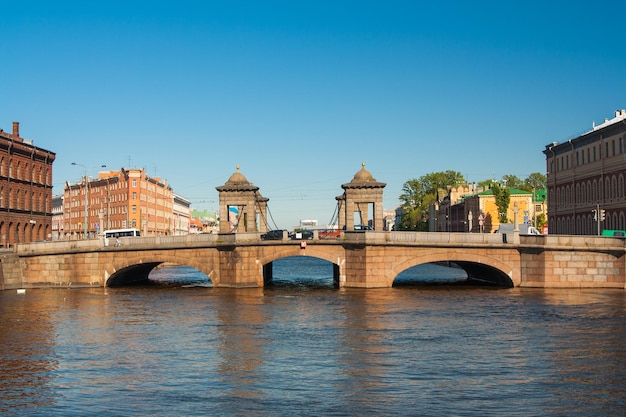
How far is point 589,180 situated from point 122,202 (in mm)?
98829

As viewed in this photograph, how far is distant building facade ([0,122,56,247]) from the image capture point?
325ft

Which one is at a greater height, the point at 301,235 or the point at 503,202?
the point at 503,202

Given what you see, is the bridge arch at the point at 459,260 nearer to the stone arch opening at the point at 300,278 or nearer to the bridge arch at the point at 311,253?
the bridge arch at the point at 311,253

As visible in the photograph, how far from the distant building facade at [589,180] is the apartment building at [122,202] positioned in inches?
3021

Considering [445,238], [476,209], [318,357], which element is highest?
[476,209]

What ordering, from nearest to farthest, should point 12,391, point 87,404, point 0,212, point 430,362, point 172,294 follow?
point 87,404
point 12,391
point 430,362
point 172,294
point 0,212

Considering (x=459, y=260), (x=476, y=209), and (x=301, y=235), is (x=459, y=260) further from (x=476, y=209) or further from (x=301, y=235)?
(x=476, y=209)

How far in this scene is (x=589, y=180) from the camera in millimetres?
100812

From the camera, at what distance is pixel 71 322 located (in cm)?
5278

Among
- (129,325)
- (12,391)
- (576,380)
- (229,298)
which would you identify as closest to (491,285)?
(229,298)

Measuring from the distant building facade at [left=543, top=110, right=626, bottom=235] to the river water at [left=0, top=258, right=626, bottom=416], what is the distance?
29.9m

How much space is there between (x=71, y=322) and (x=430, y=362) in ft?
Answer: 85.2

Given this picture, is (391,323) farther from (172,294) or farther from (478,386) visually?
(172,294)

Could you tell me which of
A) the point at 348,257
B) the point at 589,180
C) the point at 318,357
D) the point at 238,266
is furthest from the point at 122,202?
Result: the point at 318,357
